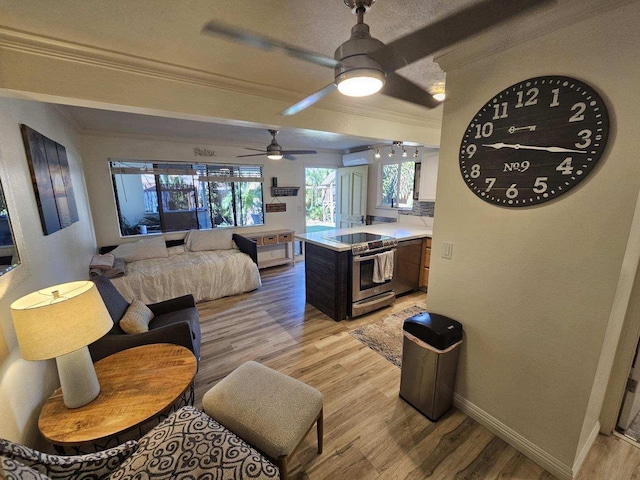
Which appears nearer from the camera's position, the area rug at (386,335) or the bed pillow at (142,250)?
the area rug at (386,335)

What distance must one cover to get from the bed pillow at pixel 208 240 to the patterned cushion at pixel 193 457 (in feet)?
11.7

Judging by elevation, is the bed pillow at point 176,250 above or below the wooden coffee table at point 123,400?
above

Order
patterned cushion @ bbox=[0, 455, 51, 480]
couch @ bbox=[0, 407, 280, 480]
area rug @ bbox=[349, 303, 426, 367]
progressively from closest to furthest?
patterned cushion @ bbox=[0, 455, 51, 480], couch @ bbox=[0, 407, 280, 480], area rug @ bbox=[349, 303, 426, 367]

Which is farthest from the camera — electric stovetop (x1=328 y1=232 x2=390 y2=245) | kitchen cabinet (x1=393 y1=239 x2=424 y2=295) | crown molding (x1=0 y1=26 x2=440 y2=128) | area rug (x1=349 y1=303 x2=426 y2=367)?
kitchen cabinet (x1=393 y1=239 x2=424 y2=295)

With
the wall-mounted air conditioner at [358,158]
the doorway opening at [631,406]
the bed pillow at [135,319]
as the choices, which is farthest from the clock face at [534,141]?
the wall-mounted air conditioner at [358,158]

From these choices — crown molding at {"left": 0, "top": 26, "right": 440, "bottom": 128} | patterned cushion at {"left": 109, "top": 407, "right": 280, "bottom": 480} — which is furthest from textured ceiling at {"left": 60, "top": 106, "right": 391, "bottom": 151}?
patterned cushion at {"left": 109, "top": 407, "right": 280, "bottom": 480}

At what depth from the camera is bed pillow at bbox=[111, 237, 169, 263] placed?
12.9 feet

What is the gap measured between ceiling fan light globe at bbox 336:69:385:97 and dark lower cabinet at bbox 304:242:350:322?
6.72ft

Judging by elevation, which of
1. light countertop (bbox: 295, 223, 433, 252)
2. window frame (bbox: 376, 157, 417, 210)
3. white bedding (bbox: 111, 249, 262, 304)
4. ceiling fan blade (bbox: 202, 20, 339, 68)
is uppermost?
ceiling fan blade (bbox: 202, 20, 339, 68)

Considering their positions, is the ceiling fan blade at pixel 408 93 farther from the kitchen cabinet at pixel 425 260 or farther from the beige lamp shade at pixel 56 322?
the beige lamp shade at pixel 56 322

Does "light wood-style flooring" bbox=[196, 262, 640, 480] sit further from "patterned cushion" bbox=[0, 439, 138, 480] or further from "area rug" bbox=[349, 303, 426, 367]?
"patterned cushion" bbox=[0, 439, 138, 480]

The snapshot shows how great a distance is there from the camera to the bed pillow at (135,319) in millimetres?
1964

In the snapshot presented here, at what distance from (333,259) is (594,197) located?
2.26 metres

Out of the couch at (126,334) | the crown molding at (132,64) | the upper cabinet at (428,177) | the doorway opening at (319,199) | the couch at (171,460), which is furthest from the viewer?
the doorway opening at (319,199)
